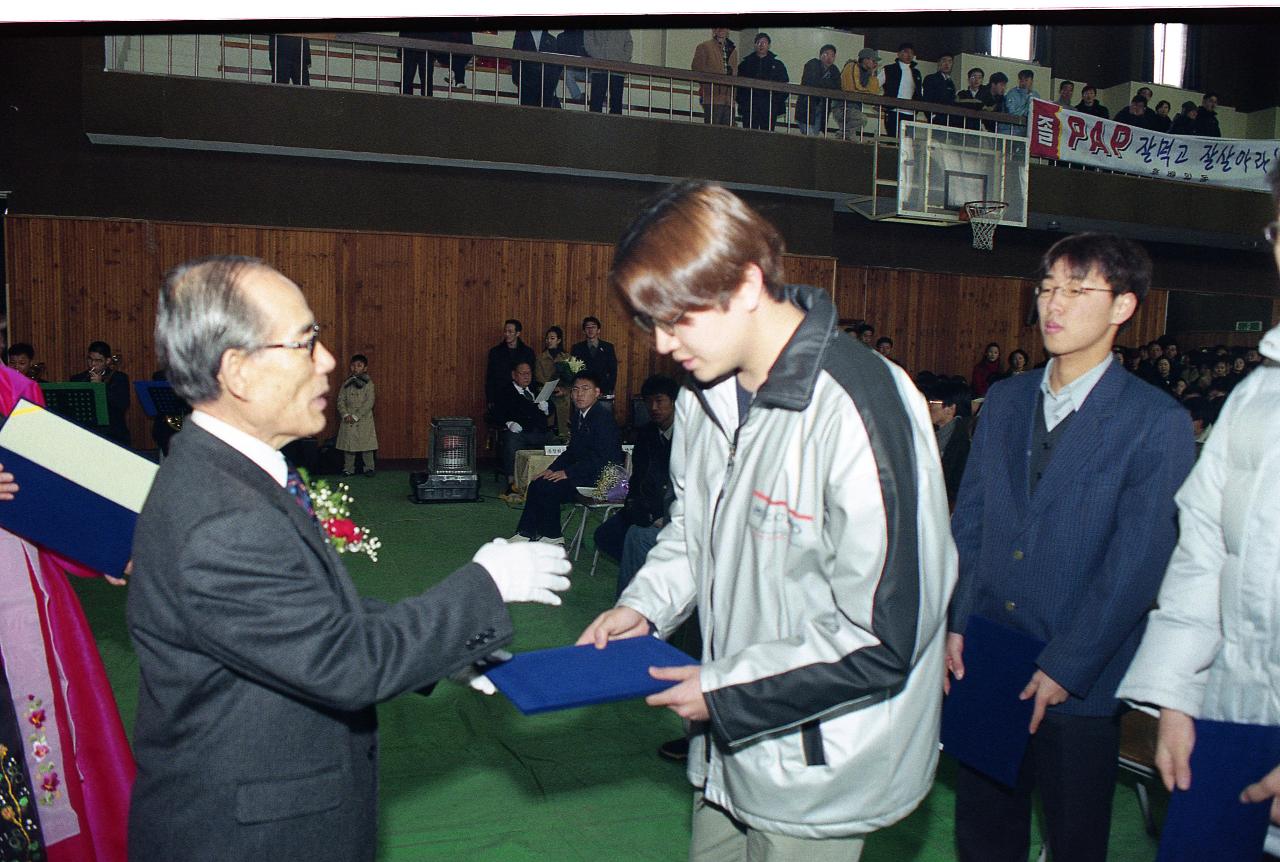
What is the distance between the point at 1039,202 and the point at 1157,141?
186 cm

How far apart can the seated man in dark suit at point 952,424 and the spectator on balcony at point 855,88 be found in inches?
299

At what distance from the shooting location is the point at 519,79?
1122 cm

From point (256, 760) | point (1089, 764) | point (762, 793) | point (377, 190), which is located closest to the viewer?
point (256, 760)

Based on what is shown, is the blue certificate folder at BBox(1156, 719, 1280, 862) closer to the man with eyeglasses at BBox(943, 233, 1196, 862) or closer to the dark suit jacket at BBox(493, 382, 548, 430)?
the man with eyeglasses at BBox(943, 233, 1196, 862)

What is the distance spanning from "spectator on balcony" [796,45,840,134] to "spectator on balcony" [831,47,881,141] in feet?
0.56

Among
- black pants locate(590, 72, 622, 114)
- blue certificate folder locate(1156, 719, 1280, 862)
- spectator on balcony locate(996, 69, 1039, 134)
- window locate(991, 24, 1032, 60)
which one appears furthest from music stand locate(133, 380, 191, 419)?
window locate(991, 24, 1032, 60)

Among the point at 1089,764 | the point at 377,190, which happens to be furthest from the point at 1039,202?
the point at 1089,764

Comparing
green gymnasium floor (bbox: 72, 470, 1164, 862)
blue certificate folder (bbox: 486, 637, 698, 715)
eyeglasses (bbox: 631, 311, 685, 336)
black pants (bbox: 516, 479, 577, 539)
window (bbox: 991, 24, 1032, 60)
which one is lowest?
green gymnasium floor (bbox: 72, 470, 1164, 862)

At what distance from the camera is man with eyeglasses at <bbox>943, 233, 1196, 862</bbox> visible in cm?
196

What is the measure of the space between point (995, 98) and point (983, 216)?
2597 millimetres

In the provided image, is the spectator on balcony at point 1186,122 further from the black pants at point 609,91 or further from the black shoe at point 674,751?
the black shoe at point 674,751

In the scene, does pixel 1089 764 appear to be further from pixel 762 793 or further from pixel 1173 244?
pixel 1173 244

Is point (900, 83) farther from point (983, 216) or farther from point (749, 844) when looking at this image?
point (749, 844)

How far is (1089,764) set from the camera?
2006mm
